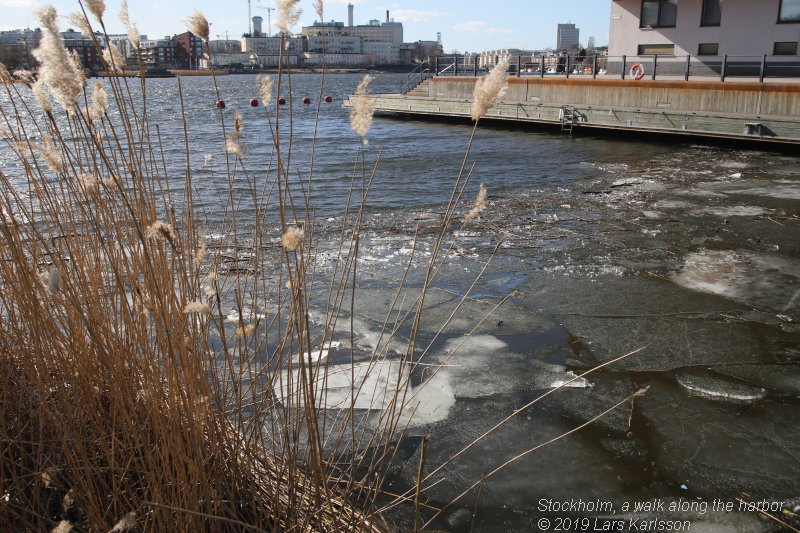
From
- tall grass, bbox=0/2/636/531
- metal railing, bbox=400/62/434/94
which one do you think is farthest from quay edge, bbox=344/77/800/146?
tall grass, bbox=0/2/636/531

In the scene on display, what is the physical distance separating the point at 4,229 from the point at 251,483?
1105mm

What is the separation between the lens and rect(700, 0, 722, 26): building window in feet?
65.7

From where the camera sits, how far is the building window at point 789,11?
18422 millimetres

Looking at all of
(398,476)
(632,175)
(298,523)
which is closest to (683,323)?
(398,476)

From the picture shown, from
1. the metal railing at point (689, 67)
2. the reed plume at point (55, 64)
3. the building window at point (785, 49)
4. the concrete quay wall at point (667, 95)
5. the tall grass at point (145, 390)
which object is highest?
the building window at point (785, 49)

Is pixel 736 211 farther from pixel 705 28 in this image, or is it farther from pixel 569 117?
pixel 705 28

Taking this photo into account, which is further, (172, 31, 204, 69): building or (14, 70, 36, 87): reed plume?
(172, 31, 204, 69): building

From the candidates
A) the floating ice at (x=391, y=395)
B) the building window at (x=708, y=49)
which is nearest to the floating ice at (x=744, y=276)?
the floating ice at (x=391, y=395)

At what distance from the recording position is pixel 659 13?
21.3 m

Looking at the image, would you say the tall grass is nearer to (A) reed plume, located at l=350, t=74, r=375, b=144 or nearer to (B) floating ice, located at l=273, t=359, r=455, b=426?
(A) reed plume, located at l=350, t=74, r=375, b=144

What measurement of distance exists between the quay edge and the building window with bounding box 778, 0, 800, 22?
15.1ft

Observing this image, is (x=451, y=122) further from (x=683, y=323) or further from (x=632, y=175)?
(x=683, y=323)

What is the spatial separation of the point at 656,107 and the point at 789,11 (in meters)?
5.34

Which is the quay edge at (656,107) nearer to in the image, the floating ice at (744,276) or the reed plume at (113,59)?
the floating ice at (744,276)
